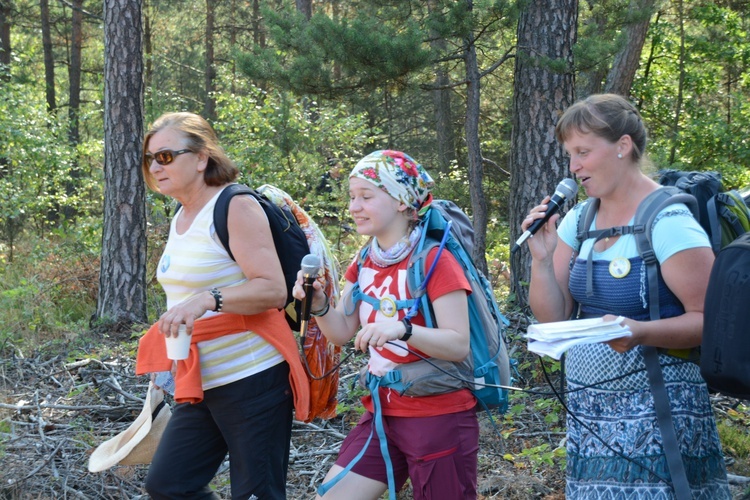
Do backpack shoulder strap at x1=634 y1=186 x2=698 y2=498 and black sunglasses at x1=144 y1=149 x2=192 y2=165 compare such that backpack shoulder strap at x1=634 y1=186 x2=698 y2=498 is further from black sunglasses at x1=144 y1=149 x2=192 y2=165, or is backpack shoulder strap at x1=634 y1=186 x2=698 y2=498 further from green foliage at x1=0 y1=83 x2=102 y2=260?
green foliage at x1=0 y1=83 x2=102 y2=260

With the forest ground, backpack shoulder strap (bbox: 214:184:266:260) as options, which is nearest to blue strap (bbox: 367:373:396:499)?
backpack shoulder strap (bbox: 214:184:266:260)

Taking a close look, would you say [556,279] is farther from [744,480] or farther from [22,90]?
[22,90]

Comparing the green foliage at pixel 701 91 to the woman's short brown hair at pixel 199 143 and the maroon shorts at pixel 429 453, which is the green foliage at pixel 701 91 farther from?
the maroon shorts at pixel 429 453

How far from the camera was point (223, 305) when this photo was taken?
304 cm

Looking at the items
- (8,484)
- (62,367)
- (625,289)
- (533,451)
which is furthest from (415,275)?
(62,367)

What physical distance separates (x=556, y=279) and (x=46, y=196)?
13581mm

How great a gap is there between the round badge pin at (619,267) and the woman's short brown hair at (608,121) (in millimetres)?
361

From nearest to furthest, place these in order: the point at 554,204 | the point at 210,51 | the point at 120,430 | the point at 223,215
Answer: the point at 554,204 → the point at 223,215 → the point at 120,430 → the point at 210,51

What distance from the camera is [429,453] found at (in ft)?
9.32

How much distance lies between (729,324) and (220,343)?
2.02m

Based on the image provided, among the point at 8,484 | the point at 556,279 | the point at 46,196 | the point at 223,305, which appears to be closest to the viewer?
the point at 556,279

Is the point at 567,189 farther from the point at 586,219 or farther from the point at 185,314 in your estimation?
the point at 185,314

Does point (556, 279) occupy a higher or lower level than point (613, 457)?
higher

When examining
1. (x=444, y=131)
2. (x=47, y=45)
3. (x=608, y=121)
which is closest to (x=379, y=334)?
(x=608, y=121)
